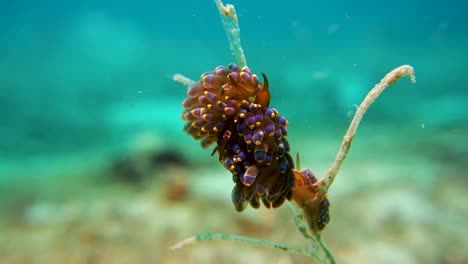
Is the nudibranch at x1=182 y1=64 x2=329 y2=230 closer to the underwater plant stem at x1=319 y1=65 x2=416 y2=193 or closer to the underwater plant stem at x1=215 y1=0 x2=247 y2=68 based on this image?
the underwater plant stem at x1=215 y1=0 x2=247 y2=68

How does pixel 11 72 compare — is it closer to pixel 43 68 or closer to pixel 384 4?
pixel 43 68

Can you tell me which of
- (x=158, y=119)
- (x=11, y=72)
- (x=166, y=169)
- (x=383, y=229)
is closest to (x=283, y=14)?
(x=158, y=119)

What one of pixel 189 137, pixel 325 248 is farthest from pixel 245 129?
pixel 189 137

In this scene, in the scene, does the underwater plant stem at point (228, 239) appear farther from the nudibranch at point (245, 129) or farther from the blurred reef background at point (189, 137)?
the blurred reef background at point (189, 137)

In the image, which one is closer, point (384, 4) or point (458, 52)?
point (458, 52)

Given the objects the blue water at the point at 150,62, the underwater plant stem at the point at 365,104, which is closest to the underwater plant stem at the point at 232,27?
the underwater plant stem at the point at 365,104

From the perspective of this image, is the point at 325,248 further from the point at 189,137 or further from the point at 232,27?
the point at 189,137
